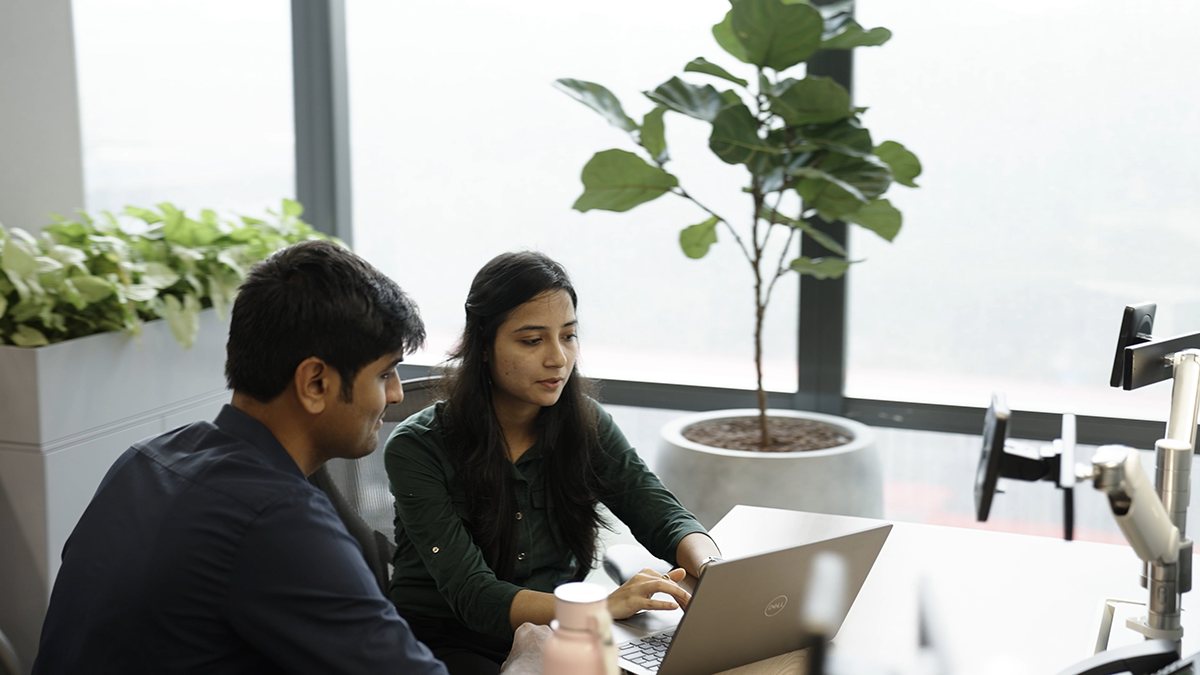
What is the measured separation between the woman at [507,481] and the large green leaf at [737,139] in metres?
0.80

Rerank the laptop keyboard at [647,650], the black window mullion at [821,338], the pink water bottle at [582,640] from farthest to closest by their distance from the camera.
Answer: the black window mullion at [821,338] < the laptop keyboard at [647,650] < the pink water bottle at [582,640]

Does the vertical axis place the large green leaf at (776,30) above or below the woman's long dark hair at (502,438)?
above

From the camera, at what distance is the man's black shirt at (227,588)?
3.73 feet

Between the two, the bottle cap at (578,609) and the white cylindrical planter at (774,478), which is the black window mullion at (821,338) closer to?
the white cylindrical planter at (774,478)

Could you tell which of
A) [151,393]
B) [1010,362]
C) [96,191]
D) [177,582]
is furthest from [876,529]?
[96,191]

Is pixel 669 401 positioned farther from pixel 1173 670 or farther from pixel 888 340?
pixel 1173 670

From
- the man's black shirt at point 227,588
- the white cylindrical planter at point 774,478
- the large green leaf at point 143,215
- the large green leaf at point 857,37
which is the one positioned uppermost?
the large green leaf at point 857,37

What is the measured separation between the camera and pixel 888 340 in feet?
10.2

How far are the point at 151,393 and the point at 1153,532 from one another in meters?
2.41

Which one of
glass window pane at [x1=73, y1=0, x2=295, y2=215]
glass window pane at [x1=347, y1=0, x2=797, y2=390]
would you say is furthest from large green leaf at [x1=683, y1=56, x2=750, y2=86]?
glass window pane at [x1=73, y1=0, x2=295, y2=215]

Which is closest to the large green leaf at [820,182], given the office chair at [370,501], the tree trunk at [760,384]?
the tree trunk at [760,384]

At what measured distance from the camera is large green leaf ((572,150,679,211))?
2.63 metres

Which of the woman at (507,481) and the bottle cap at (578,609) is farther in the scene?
the woman at (507,481)

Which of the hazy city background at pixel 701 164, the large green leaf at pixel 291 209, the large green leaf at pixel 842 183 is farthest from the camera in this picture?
the large green leaf at pixel 291 209
